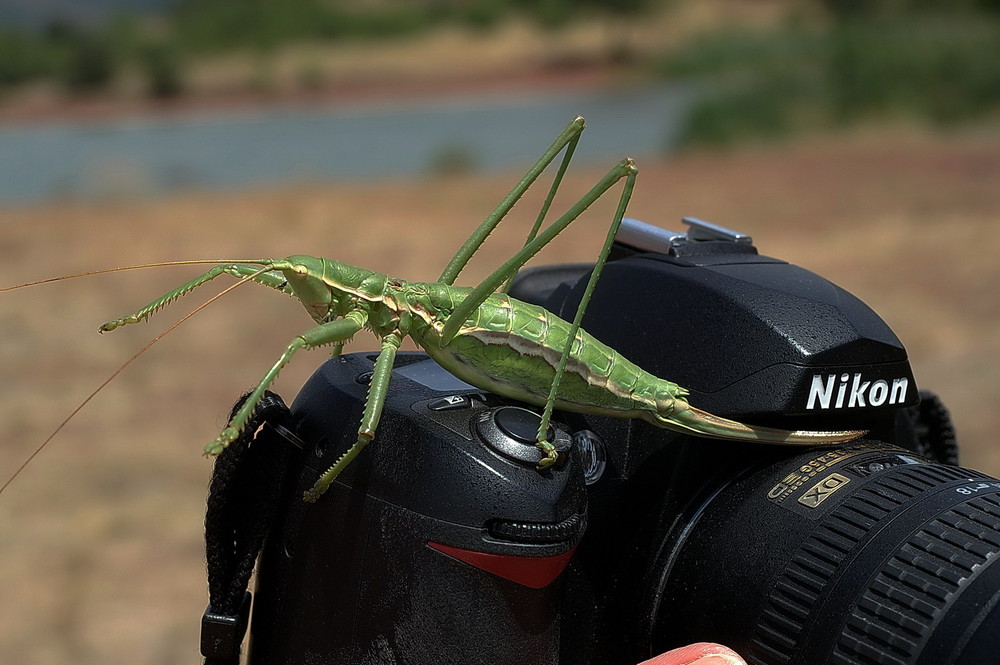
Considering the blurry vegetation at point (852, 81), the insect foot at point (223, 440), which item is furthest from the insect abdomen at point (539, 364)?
the blurry vegetation at point (852, 81)

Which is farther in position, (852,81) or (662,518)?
(852,81)

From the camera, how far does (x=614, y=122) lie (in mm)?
22594

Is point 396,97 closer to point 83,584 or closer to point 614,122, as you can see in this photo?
point 614,122

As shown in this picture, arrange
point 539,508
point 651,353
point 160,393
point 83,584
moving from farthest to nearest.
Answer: point 160,393 → point 83,584 → point 651,353 → point 539,508

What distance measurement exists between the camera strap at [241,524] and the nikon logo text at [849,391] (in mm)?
807

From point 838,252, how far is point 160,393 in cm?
735

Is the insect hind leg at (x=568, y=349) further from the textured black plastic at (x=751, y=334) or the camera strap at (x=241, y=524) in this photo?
the camera strap at (x=241, y=524)

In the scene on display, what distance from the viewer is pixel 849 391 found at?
64.8 inches

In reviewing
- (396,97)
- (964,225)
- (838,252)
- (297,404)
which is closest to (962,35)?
(396,97)

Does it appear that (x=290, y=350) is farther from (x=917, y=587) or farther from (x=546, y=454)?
(x=917, y=587)

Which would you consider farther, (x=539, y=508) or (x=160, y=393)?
(x=160, y=393)

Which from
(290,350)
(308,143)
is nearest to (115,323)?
(290,350)

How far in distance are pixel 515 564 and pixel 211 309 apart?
28.7 feet

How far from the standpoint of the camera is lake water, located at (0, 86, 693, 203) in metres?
15.9
